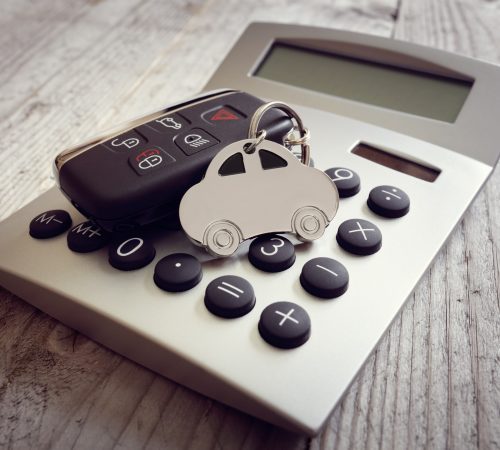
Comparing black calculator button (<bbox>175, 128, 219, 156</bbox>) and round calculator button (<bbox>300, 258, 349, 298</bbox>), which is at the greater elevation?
black calculator button (<bbox>175, 128, 219, 156</bbox>)

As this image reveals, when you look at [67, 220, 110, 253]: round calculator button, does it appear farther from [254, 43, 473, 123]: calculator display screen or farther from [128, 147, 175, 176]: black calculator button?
[254, 43, 473, 123]: calculator display screen

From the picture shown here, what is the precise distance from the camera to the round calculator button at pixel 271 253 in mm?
316

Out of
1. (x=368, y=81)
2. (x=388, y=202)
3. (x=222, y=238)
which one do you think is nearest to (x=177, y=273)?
(x=222, y=238)

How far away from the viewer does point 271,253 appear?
0.32 metres

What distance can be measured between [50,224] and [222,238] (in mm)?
105

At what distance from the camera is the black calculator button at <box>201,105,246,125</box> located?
0.35 m

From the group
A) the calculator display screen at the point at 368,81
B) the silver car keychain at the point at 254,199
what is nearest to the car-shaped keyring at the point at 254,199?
the silver car keychain at the point at 254,199

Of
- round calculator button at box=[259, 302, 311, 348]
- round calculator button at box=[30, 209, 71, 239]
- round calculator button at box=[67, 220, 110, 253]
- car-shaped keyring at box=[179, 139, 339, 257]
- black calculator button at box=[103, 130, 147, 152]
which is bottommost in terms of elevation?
round calculator button at box=[30, 209, 71, 239]

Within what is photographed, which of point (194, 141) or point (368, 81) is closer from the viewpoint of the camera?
point (194, 141)

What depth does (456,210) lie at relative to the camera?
371 mm

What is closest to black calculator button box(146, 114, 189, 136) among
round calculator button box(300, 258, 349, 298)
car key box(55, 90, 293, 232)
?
car key box(55, 90, 293, 232)

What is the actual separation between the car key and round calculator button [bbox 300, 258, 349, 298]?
0.08 meters

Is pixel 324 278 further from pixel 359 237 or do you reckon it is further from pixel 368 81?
pixel 368 81

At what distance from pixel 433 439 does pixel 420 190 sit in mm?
162
